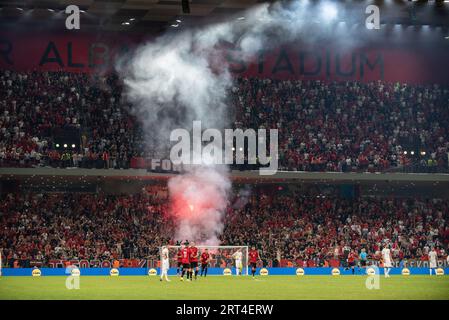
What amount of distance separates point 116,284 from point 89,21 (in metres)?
21.8

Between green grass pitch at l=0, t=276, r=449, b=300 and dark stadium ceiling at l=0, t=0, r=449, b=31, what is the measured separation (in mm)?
15642

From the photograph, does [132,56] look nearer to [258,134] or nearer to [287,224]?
[258,134]

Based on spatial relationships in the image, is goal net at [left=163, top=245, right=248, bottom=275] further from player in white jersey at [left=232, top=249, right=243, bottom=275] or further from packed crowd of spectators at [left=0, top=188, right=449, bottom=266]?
packed crowd of spectators at [left=0, top=188, right=449, bottom=266]

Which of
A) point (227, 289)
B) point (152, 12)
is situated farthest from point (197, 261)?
point (152, 12)

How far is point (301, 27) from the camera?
51562 millimetres

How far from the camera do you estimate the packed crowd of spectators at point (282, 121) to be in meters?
48.5

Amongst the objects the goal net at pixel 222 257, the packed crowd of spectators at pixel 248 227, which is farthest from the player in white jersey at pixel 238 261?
the packed crowd of spectators at pixel 248 227

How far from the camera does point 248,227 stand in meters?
49.9

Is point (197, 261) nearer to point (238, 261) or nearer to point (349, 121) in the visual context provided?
point (238, 261)

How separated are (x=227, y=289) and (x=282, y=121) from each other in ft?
76.4

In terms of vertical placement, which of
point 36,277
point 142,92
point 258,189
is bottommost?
point 36,277

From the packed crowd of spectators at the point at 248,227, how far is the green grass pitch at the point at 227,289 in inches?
329
